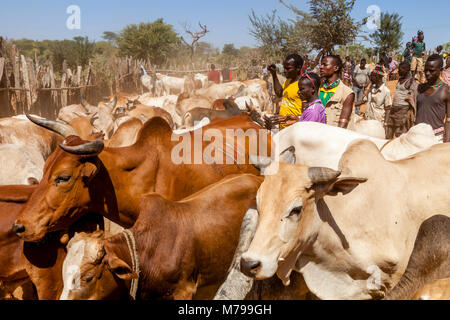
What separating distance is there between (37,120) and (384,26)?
23006 millimetres

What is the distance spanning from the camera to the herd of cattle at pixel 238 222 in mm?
2674

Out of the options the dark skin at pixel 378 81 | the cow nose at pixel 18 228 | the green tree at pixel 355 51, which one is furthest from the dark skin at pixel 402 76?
the green tree at pixel 355 51

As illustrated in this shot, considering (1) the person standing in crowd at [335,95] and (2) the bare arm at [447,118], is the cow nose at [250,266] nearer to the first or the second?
(1) the person standing in crowd at [335,95]

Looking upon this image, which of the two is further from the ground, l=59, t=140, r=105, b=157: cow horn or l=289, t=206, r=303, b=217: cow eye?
l=59, t=140, r=105, b=157: cow horn

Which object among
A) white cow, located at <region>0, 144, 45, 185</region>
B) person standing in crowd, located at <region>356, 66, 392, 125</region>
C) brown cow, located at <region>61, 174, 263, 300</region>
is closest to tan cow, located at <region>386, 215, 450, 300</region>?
brown cow, located at <region>61, 174, 263, 300</region>

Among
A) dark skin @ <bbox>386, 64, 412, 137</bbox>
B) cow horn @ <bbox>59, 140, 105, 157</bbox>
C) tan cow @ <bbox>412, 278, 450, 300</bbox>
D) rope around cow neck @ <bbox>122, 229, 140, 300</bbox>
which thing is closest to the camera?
tan cow @ <bbox>412, 278, 450, 300</bbox>

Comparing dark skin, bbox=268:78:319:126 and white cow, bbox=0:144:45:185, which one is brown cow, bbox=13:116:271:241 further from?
white cow, bbox=0:144:45:185

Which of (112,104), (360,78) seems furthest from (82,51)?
(360,78)

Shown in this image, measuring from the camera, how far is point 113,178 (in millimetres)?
3848

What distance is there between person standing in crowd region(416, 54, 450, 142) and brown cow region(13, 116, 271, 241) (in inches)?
95.7

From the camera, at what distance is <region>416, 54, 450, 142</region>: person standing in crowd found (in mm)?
5216

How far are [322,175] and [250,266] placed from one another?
72cm
